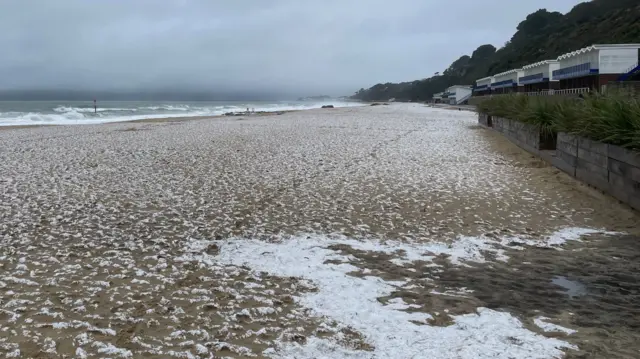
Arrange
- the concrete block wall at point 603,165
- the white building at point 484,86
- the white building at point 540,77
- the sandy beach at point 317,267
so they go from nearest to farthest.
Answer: the sandy beach at point 317,267 → the concrete block wall at point 603,165 → the white building at point 540,77 → the white building at point 484,86

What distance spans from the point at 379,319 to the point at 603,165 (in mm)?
6714

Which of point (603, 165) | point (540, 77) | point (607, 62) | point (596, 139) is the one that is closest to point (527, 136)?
point (596, 139)

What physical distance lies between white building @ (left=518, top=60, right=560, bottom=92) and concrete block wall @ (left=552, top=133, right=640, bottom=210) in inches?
2665

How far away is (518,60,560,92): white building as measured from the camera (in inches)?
2876

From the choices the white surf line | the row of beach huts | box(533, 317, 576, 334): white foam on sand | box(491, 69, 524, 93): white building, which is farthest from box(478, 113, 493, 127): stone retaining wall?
box(491, 69, 524, 93): white building

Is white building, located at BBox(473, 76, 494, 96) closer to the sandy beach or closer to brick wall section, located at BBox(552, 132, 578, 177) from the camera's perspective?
brick wall section, located at BBox(552, 132, 578, 177)

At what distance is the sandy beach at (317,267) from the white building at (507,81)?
9243 cm

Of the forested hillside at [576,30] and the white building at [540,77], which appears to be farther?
the forested hillside at [576,30]

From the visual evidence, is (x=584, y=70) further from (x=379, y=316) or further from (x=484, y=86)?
(x=484, y=86)

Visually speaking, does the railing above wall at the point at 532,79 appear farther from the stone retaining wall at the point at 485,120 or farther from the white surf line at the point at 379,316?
the white surf line at the point at 379,316

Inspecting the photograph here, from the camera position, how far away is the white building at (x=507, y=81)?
9559 cm

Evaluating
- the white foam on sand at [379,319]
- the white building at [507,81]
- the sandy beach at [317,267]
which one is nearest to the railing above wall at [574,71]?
the white building at [507,81]

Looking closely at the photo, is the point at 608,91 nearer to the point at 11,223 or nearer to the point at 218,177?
the point at 218,177

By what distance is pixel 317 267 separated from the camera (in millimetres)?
5652
